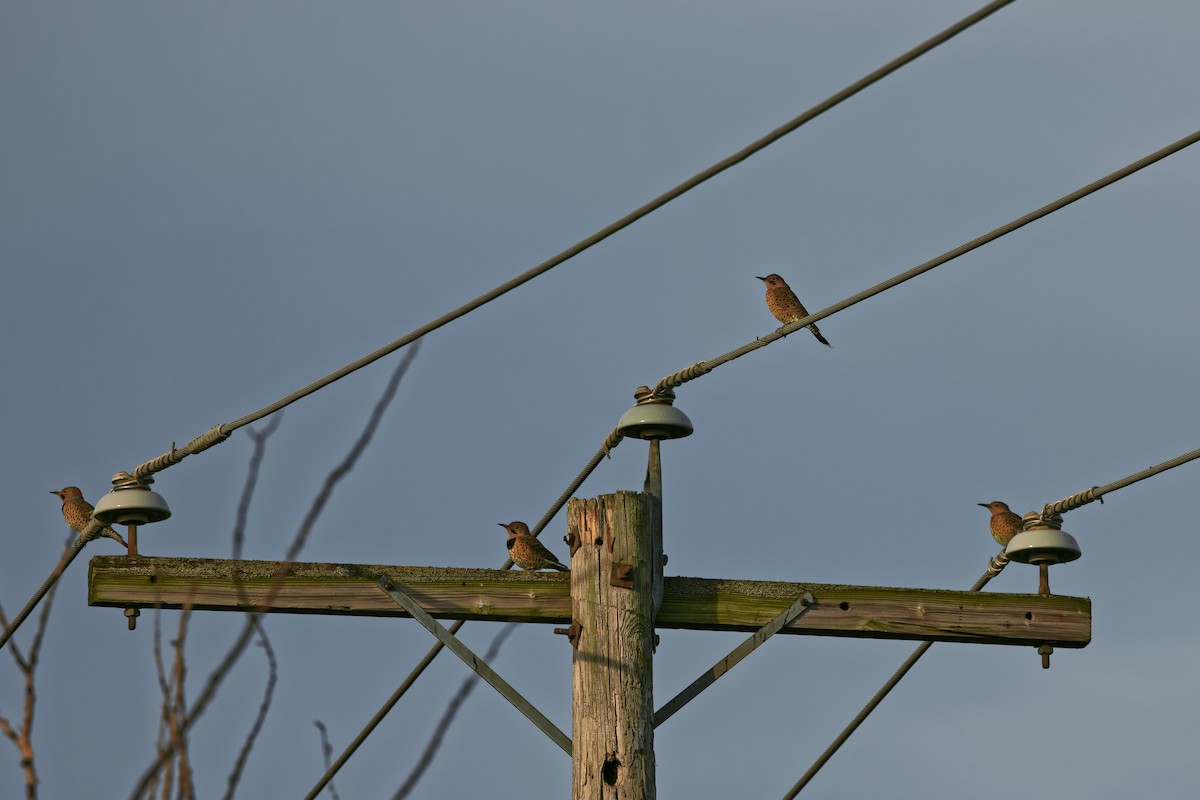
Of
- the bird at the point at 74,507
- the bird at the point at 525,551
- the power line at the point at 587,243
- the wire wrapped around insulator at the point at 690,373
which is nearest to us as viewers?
the power line at the point at 587,243

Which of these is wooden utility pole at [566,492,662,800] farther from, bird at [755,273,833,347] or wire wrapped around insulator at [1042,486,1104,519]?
bird at [755,273,833,347]

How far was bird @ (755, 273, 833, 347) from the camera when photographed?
1670 centimetres

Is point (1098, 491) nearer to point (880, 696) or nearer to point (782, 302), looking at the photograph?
point (880, 696)

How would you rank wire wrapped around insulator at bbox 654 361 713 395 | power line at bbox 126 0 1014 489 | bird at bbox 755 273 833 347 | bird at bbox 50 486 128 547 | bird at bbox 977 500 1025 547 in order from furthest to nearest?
bird at bbox 755 273 833 347 < bird at bbox 50 486 128 547 < bird at bbox 977 500 1025 547 < wire wrapped around insulator at bbox 654 361 713 395 < power line at bbox 126 0 1014 489

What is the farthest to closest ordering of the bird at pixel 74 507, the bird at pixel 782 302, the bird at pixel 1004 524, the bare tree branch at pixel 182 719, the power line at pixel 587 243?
the bird at pixel 782 302 < the bird at pixel 74 507 < the bird at pixel 1004 524 < the power line at pixel 587 243 < the bare tree branch at pixel 182 719

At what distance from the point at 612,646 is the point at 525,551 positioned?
3531mm

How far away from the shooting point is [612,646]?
616cm

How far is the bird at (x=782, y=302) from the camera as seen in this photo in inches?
658

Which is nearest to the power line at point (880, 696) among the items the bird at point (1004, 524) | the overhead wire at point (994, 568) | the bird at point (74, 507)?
the overhead wire at point (994, 568)

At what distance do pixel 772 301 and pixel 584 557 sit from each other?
35.1 ft

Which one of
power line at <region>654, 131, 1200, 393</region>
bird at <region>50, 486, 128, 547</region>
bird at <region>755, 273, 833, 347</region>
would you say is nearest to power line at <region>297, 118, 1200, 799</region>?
power line at <region>654, 131, 1200, 393</region>

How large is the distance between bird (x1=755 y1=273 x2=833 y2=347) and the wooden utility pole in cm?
1044

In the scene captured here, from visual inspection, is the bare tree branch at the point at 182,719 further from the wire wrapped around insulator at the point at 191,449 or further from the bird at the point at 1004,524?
the bird at the point at 1004,524

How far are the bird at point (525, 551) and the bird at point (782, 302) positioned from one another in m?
7.18
